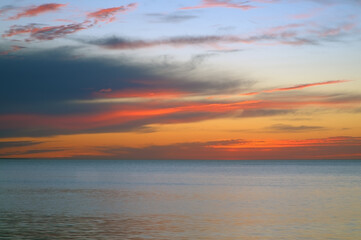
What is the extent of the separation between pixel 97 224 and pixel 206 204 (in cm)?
1519

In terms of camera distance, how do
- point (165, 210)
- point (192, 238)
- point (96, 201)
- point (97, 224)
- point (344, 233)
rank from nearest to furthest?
point (192, 238)
point (344, 233)
point (97, 224)
point (165, 210)
point (96, 201)

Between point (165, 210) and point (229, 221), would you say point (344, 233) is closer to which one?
point (229, 221)

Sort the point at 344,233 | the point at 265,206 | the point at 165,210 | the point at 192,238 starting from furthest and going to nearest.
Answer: the point at 265,206, the point at 165,210, the point at 344,233, the point at 192,238

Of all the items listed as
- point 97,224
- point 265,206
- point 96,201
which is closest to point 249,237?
point 97,224

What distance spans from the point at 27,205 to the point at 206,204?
16447mm

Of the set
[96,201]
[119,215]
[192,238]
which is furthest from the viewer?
[96,201]

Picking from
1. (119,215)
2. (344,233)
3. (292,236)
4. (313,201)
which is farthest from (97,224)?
(313,201)

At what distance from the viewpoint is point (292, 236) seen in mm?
29047

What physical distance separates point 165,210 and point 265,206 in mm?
9686

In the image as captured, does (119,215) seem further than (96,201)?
No

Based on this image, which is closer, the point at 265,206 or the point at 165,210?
the point at 165,210

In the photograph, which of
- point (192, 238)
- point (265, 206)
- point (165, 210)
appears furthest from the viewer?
point (265, 206)

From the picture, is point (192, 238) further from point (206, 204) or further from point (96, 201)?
point (96, 201)

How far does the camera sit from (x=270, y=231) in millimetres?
30594
